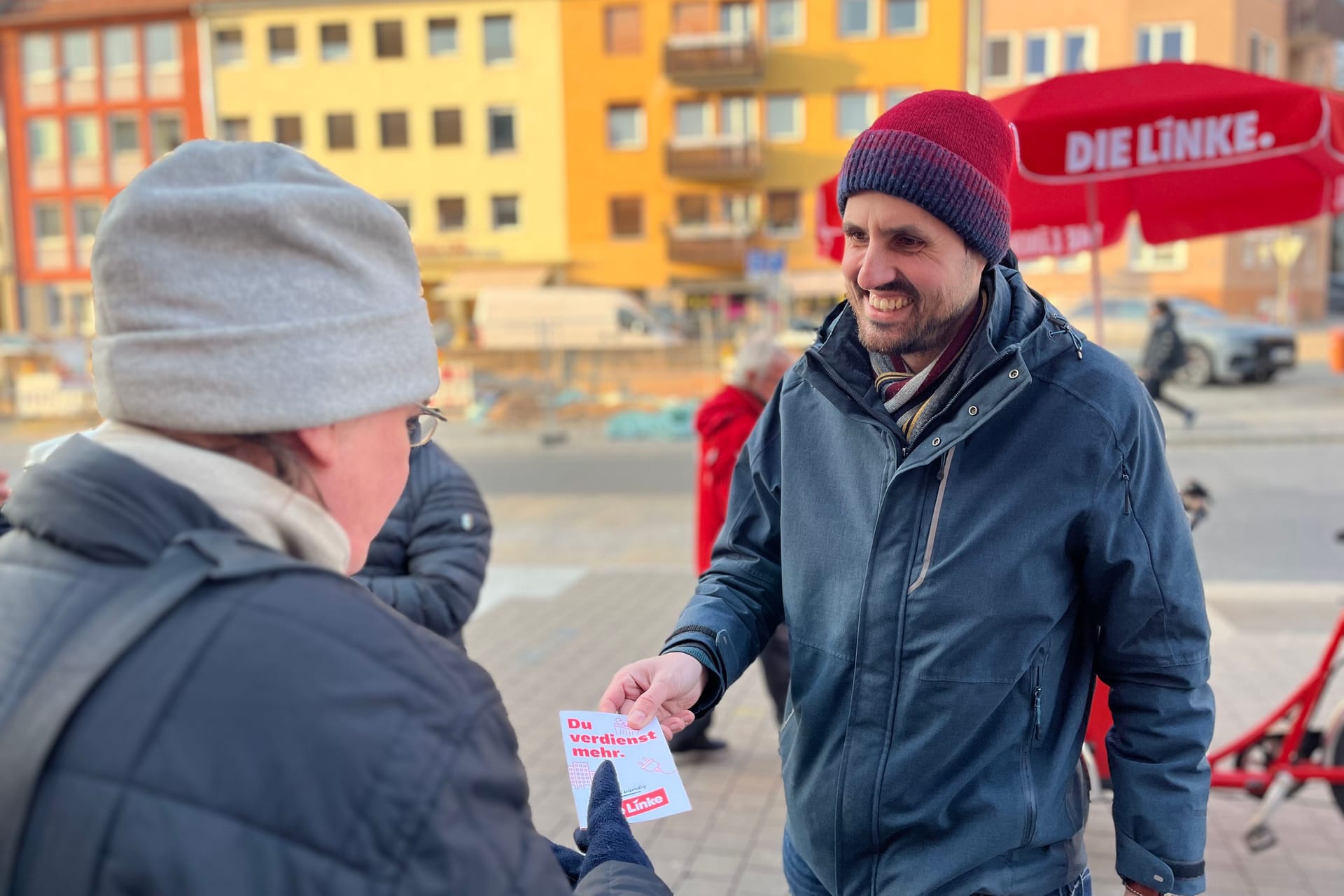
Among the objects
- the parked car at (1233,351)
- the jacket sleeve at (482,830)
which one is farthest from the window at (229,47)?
the jacket sleeve at (482,830)

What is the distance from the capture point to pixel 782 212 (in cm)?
Answer: 3825

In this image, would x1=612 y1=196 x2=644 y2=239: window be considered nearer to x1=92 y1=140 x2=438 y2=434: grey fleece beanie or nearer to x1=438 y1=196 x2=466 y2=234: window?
x1=438 y1=196 x2=466 y2=234: window

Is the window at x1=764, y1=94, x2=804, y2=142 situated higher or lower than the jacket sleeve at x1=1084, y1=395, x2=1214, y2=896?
higher

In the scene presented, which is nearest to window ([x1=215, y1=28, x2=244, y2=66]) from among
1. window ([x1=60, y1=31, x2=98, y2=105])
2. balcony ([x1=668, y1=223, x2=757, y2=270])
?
window ([x1=60, y1=31, x2=98, y2=105])

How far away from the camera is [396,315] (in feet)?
3.35

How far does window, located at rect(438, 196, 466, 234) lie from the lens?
39.9 metres

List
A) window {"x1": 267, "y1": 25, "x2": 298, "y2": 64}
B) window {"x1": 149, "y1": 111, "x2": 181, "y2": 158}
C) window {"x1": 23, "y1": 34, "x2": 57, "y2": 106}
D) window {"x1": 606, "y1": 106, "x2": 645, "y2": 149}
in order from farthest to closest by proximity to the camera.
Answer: window {"x1": 23, "y1": 34, "x2": 57, "y2": 106} < window {"x1": 149, "y1": 111, "x2": 181, "y2": 158} < window {"x1": 267, "y1": 25, "x2": 298, "y2": 64} < window {"x1": 606, "y1": 106, "x2": 645, "y2": 149}

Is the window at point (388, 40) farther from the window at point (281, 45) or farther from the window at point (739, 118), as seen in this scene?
the window at point (739, 118)

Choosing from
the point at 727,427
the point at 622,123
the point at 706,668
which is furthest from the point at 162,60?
the point at 706,668

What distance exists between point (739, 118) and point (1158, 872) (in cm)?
3881

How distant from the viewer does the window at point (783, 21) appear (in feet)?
123

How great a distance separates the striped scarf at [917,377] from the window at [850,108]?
123 ft

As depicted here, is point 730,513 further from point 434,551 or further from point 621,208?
point 621,208

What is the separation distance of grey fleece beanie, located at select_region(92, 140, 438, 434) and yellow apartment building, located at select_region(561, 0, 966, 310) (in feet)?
116
